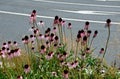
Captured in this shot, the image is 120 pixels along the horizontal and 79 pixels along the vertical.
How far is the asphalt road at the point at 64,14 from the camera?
514 inches

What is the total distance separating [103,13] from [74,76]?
12.2 m

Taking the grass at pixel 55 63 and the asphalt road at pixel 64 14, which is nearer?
the grass at pixel 55 63

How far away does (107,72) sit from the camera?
570 cm

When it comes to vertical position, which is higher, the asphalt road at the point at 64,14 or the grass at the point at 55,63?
the grass at the point at 55,63

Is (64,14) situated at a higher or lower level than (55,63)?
lower

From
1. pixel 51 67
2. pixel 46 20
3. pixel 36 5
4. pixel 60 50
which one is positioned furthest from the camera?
pixel 36 5

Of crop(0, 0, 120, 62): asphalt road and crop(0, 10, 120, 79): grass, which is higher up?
crop(0, 10, 120, 79): grass

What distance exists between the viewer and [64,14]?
1695 centimetres

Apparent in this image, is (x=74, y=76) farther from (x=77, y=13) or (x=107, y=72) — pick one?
(x=77, y=13)

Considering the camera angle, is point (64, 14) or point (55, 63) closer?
point (55, 63)

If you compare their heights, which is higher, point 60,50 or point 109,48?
point 60,50

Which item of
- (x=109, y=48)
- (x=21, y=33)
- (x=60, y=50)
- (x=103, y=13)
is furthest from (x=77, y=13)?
(x=60, y=50)

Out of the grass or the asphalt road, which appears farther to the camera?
the asphalt road

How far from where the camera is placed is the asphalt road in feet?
42.9
